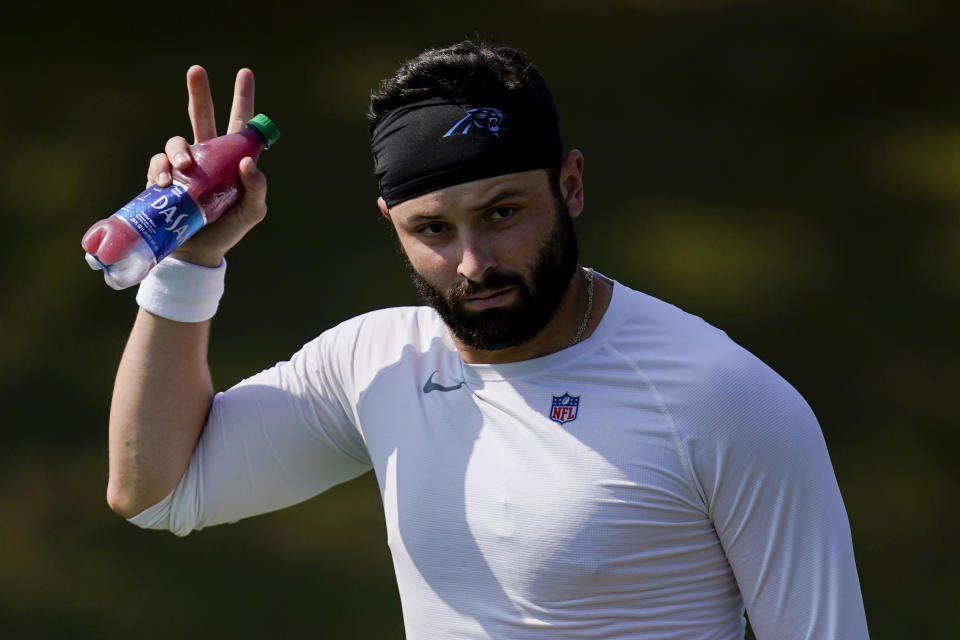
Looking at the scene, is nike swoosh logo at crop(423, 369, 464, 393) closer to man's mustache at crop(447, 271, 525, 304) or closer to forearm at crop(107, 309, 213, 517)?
man's mustache at crop(447, 271, 525, 304)

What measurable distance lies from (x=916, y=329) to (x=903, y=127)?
0.58 meters

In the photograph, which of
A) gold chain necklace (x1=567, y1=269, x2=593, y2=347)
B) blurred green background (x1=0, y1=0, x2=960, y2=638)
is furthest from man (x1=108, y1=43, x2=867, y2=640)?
blurred green background (x1=0, y1=0, x2=960, y2=638)

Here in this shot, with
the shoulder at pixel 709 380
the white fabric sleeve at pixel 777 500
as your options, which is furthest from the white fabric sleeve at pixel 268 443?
the white fabric sleeve at pixel 777 500

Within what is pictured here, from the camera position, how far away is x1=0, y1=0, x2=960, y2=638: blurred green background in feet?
10.9

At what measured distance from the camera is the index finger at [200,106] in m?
2.10

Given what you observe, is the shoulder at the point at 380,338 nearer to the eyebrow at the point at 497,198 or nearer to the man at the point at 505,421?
the man at the point at 505,421

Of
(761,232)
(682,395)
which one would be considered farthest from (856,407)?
(682,395)

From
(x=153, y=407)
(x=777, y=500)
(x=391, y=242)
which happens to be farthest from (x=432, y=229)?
(x=391, y=242)

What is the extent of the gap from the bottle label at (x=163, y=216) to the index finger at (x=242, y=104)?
0.22 metres

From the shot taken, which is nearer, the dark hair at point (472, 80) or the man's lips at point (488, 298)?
the man's lips at point (488, 298)

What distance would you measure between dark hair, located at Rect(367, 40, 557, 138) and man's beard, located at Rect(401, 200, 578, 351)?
0.22 metres

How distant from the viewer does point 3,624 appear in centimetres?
373

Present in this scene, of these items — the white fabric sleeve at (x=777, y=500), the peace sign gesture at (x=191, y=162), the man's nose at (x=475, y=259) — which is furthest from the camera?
the peace sign gesture at (x=191, y=162)

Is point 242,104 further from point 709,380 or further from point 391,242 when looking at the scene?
point 391,242
